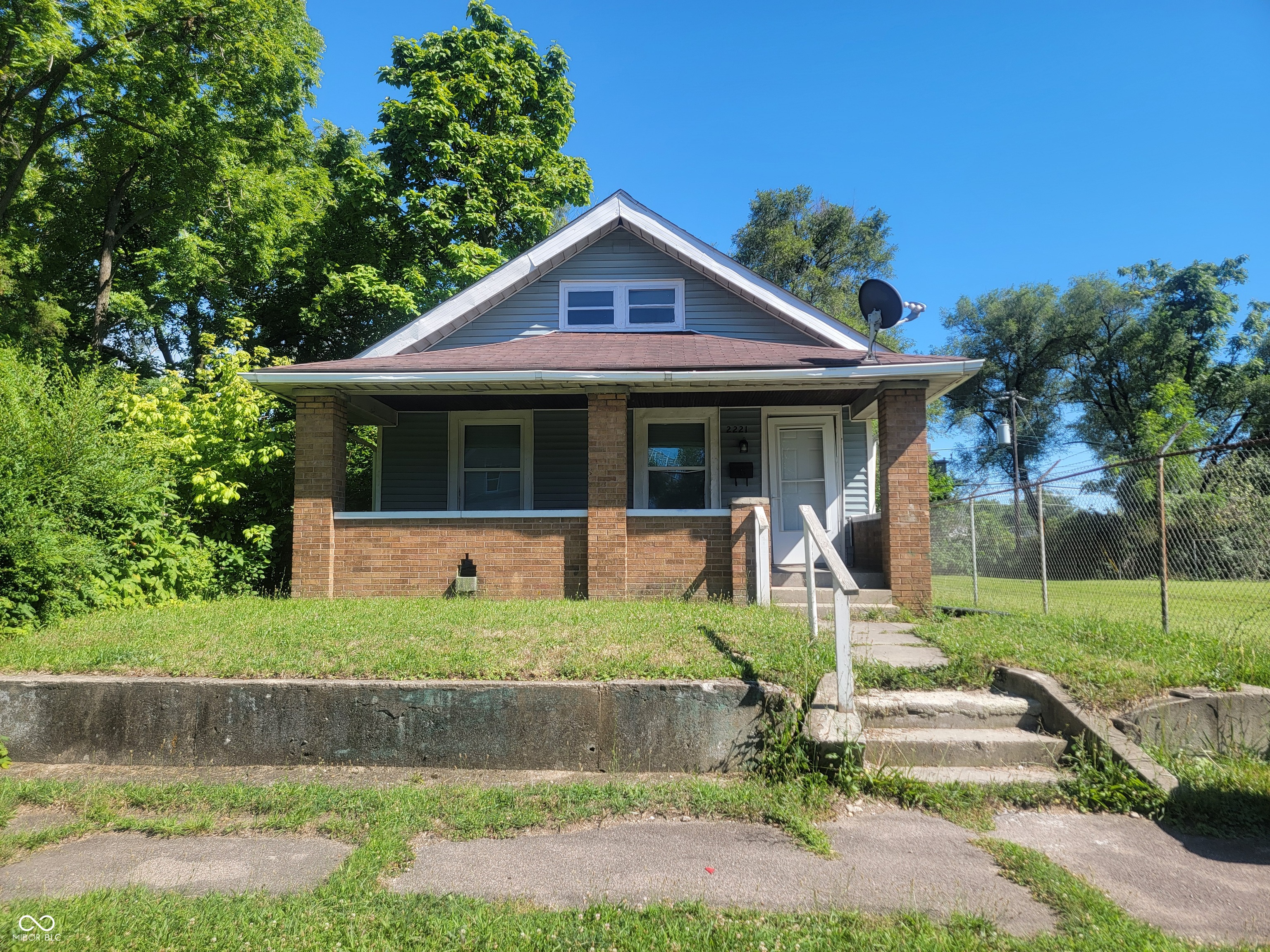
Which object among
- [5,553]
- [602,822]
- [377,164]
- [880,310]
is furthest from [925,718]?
[377,164]

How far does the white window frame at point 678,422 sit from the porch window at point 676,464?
78mm

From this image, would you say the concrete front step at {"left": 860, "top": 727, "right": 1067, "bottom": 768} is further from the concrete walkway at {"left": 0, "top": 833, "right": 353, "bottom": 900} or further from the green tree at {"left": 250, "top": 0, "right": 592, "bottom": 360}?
the green tree at {"left": 250, "top": 0, "right": 592, "bottom": 360}

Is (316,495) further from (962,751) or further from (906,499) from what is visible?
(962,751)

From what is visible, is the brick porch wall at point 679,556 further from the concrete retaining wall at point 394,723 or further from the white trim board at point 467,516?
the concrete retaining wall at point 394,723

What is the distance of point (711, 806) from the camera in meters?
4.20

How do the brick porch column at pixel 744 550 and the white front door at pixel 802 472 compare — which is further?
the white front door at pixel 802 472

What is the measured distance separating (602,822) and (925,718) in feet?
7.64

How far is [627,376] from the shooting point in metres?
8.63

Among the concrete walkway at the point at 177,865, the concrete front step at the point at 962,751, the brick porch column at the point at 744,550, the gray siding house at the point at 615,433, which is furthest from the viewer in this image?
the gray siding house at the point at 615,433

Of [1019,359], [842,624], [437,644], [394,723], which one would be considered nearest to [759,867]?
[842,624]

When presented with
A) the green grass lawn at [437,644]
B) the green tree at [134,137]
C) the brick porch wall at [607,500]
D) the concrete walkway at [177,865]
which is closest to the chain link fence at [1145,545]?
the green grass lawn at [437,644]

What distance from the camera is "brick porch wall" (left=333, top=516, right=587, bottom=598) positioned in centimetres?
895

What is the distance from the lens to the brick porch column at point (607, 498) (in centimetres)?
879

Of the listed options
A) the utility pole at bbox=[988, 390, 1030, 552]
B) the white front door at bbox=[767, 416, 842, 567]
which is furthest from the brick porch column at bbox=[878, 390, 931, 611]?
the utility pole at bbox=[988, 390, 1030, 552]
